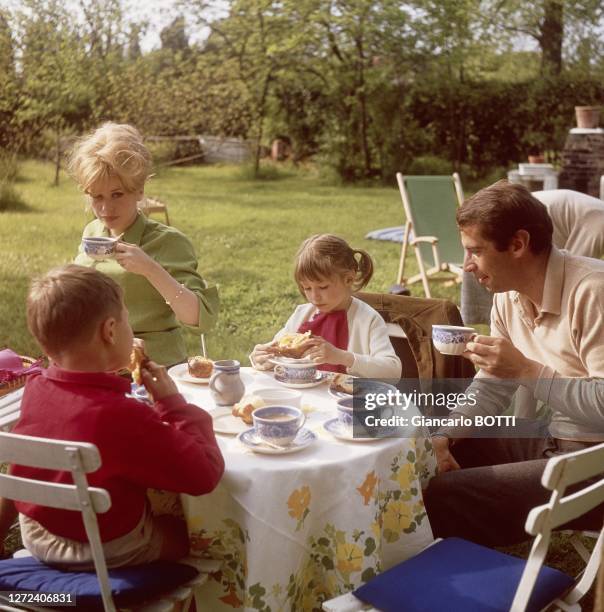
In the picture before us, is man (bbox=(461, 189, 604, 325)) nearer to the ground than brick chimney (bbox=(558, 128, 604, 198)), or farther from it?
nearer to the ground

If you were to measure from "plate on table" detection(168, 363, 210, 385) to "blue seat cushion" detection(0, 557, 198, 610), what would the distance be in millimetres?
798

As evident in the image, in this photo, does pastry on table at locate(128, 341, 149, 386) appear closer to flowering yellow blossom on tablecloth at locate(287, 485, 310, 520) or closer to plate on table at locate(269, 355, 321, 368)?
flowering yellow blossom on tablecloth at locate(287, 485, 310, 520)

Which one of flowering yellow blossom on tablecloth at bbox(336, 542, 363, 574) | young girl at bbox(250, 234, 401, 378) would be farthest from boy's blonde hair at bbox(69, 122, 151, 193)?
flowering yellow blossom on tablecloth at bbox(336, 542, 363, 574)

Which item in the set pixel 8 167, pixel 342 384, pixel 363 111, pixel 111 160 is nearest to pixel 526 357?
pixel 342 384

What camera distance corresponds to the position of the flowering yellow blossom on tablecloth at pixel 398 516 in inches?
90.9

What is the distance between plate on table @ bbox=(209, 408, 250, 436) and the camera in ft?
7.52

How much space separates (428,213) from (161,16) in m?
12.6

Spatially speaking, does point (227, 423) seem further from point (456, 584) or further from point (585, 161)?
point (585, 161)

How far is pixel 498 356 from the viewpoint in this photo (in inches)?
99.1

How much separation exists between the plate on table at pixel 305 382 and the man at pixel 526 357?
1.73 ft

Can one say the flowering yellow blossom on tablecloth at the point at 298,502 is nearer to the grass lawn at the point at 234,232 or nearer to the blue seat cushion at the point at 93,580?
the blue seat cushion at the point at 93,580

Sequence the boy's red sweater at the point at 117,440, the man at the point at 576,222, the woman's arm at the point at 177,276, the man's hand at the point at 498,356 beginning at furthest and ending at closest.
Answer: the man at the point at 576,222 → the woman's arm at the point at 177,276 → the man's hand at the point at 498,356 → the boy's red sweater at the point at 117,440

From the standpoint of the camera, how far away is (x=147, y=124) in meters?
17.1

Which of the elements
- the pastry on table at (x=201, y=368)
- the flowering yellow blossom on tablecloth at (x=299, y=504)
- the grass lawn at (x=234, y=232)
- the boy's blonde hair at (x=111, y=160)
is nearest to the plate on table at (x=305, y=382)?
the pastry on table at (x=201, y=368)
